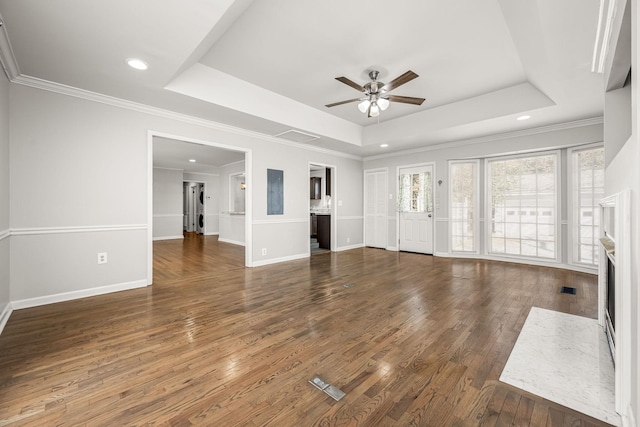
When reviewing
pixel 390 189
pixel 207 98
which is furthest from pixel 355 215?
pixel 207 98

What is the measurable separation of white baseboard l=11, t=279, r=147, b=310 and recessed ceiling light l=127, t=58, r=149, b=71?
267 centimetres

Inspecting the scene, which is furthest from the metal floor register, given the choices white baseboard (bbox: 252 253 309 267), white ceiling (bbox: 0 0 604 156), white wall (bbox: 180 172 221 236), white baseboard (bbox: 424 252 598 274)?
white wall (bbox: 180 172 221 236)

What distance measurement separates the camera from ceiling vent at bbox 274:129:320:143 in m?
4.96

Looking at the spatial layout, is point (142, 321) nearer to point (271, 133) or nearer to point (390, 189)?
point (271, 133)

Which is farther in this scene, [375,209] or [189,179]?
[189,179]

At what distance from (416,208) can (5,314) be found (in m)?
6.76

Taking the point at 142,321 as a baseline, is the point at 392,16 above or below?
above

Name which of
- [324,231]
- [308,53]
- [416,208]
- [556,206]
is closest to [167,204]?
Answer: [324,231]

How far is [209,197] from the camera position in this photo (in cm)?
1048

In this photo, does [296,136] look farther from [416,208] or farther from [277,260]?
[416,208]

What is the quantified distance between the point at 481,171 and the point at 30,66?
704 centimetres

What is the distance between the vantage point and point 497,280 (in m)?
4.11

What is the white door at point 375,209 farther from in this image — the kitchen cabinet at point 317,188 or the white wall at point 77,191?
the white wall at point 77,191

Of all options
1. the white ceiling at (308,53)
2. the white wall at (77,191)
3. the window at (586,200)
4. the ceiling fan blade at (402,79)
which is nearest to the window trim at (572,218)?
the window at (586,200)
